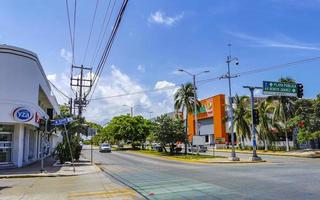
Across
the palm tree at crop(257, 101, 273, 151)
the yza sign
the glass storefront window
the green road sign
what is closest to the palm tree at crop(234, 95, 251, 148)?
the palm tree at crop(257, 101, 273, 151)

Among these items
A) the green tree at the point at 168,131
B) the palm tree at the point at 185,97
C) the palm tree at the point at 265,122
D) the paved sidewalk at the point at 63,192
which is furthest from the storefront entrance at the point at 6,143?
the palm tree at the point at 265,122

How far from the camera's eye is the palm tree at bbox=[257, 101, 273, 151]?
57375 mm

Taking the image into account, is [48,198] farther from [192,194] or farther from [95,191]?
[192,194]

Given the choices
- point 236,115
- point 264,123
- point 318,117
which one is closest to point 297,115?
point 318,117

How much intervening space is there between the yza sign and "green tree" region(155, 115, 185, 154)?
76.2 ft

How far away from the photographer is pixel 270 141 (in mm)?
59469

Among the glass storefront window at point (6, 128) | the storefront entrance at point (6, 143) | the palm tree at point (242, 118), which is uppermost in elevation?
the palm tree at point (242, 118)

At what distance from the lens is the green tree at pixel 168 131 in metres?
46.7

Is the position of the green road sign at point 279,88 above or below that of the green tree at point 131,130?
above

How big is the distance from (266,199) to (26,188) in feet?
34.6

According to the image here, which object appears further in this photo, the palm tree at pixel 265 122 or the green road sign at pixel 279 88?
the palm tree at pixel 265 122

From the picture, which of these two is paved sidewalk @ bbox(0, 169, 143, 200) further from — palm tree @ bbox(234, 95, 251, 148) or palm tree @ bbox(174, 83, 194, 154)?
palm tree @ bbox(234, 95, 251, 148)

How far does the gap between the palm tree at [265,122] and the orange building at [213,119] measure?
10.8m

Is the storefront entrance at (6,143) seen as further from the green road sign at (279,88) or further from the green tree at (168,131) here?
the green tree at (168,131)
